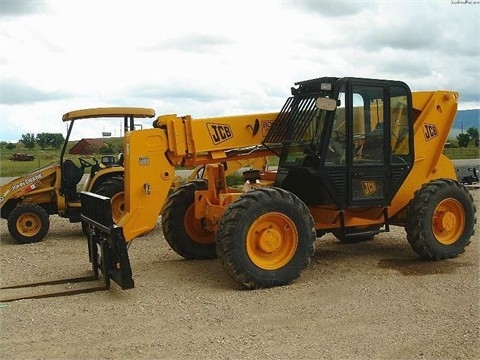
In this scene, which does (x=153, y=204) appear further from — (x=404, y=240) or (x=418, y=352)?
(x=404, y=240)

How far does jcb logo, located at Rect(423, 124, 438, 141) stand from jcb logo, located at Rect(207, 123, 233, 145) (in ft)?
9.15

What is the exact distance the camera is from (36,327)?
5590 millimetres

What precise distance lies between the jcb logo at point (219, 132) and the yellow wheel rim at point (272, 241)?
4.49 feet

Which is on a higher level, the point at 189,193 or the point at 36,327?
the point at 189,193

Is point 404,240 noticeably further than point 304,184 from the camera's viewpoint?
Yes

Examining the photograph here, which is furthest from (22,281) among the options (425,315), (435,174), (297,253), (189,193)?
(435,174)

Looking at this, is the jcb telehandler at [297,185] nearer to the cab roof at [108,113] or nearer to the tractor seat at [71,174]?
the cab roof at [108,113]

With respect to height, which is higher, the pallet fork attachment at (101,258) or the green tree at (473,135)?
the green tree at (473,135)

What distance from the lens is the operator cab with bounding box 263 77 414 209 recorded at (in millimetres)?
7508

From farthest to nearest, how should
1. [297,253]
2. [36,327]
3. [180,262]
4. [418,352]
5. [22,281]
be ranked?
[180,262] < [22,281] < [297,253] < [36,327] < [418,352]

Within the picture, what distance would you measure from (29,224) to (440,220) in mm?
6957

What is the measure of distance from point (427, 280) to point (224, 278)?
7.78 ft

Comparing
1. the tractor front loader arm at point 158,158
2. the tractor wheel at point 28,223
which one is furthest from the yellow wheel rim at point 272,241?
the tractor wheel at point 28,223

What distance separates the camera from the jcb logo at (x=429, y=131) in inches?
336
